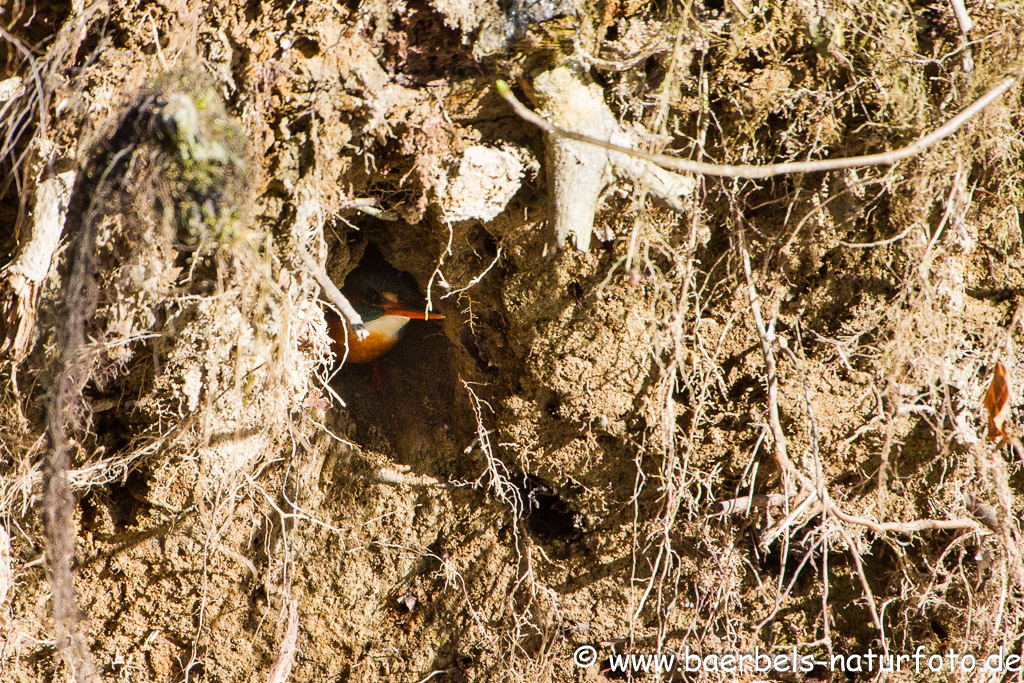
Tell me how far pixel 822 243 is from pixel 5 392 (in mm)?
1790

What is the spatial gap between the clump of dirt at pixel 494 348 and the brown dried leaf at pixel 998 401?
2cm

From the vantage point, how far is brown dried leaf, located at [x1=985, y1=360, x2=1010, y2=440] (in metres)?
1.34

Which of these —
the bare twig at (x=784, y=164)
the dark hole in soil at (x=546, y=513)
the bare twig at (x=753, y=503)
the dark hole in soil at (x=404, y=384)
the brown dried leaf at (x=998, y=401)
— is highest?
the bare twig at (x=784, y=164)

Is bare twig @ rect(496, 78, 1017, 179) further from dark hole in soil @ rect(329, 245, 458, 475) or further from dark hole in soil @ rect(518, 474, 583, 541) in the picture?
dark hole in soil @ rect(518, 474, 583, 541)

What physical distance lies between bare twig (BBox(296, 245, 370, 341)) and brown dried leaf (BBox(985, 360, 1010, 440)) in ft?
4.46

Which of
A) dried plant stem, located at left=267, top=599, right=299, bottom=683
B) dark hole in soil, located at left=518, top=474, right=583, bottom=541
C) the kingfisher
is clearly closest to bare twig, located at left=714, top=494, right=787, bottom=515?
dark hole in soil, located at left=518, top=474, right=583, bottom=541

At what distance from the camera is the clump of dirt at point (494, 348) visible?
120 cm

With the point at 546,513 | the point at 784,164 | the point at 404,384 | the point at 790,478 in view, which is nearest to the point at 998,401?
the point at 790,478

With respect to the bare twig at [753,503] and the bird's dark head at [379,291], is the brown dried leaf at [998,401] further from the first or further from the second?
the bird's dark head at [379,291]

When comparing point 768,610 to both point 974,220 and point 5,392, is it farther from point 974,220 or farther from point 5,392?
point 5,392

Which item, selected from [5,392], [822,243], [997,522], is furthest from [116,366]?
[997,522]

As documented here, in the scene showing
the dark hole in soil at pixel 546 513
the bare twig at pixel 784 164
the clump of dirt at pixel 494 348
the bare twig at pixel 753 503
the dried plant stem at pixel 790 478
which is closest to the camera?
the bare twig at pixel 784 164

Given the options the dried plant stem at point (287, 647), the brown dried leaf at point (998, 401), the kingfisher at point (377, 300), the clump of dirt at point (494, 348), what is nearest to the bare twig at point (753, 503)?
the clump of dirt at point (494, 348)

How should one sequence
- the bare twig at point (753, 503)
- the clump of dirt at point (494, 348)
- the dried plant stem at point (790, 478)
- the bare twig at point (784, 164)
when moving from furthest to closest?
the bare twig at point (753, 503), the dried plant stem at point (790, 478), the clump of dirt at point (494, 348), the bare twig at point (784, 164)
